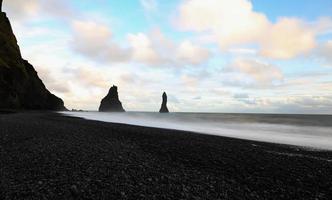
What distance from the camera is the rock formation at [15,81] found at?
320 ft

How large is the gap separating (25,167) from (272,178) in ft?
37.6

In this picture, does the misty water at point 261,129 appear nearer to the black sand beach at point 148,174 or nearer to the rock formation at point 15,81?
the black sand beach at point 148,174

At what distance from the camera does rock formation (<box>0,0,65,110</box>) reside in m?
97.4

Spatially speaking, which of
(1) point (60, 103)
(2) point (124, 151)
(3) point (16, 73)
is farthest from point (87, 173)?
(1) point (60, 103)

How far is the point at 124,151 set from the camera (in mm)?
18125

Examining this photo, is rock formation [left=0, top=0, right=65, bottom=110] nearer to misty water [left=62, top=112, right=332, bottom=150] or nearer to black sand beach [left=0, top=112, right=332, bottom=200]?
misty water [left=62, top=112, right=332, bottom=150]

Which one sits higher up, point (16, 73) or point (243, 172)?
point (16, 73)

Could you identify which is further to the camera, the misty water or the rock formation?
the rock formation

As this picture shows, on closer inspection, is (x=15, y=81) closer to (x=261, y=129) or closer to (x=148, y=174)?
(x=261, y=129)

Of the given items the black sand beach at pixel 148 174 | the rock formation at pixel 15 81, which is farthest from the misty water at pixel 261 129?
the rock formation at pixel 15 81

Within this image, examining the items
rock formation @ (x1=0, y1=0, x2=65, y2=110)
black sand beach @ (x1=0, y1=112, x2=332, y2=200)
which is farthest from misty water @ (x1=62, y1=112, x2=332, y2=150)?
rock formation @ (x1=0, y1=0, x2=65, y2=110)

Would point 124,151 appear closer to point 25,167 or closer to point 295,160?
point 25,167

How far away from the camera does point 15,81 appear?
10669 centimetres

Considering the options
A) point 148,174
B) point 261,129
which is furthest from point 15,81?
point 148,174
